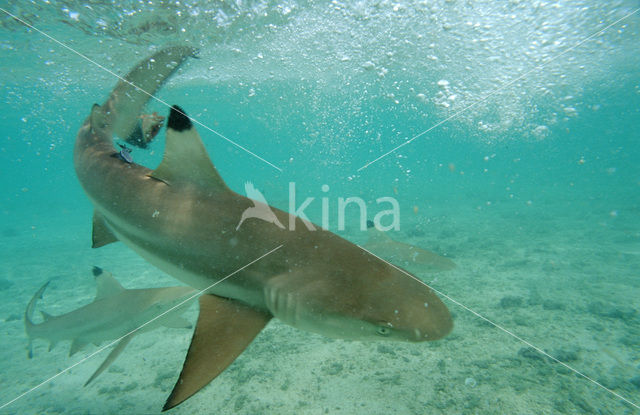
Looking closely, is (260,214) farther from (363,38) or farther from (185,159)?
(363,38)

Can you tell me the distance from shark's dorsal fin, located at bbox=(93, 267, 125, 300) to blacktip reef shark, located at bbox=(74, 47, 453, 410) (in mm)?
3110

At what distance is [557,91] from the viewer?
37.8m

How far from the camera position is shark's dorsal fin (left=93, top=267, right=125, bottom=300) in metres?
5.63

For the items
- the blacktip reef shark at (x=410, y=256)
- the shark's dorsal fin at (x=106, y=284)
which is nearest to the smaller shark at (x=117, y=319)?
the shark's dorsal fin at (x=106, y=284)

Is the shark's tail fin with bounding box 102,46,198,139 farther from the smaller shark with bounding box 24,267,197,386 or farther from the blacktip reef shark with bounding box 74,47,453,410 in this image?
the smaller shark with bounding box 24,267,197,386

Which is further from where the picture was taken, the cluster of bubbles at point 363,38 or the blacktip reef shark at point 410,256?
the cluster of bubbles at point 363,38

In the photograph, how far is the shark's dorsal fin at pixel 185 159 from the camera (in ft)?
8.06

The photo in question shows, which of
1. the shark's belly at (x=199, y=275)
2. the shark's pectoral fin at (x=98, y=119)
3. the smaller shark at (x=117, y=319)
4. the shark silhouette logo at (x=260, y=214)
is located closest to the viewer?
the shark's belly at (x=199, y=275)

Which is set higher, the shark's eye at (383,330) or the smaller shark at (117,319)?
the shark's eye at (383,330)

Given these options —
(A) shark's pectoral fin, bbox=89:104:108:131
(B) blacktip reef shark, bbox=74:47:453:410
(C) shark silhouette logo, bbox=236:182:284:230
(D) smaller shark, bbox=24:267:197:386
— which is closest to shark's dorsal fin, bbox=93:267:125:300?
(D) smaller shark, bbox=24:267:197:386

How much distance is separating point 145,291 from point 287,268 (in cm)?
401

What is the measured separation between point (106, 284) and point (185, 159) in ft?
14.9

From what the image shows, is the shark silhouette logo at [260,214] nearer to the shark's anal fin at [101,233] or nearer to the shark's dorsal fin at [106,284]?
the shark's anal fin at [101,233]

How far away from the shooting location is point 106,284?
18.6ft
